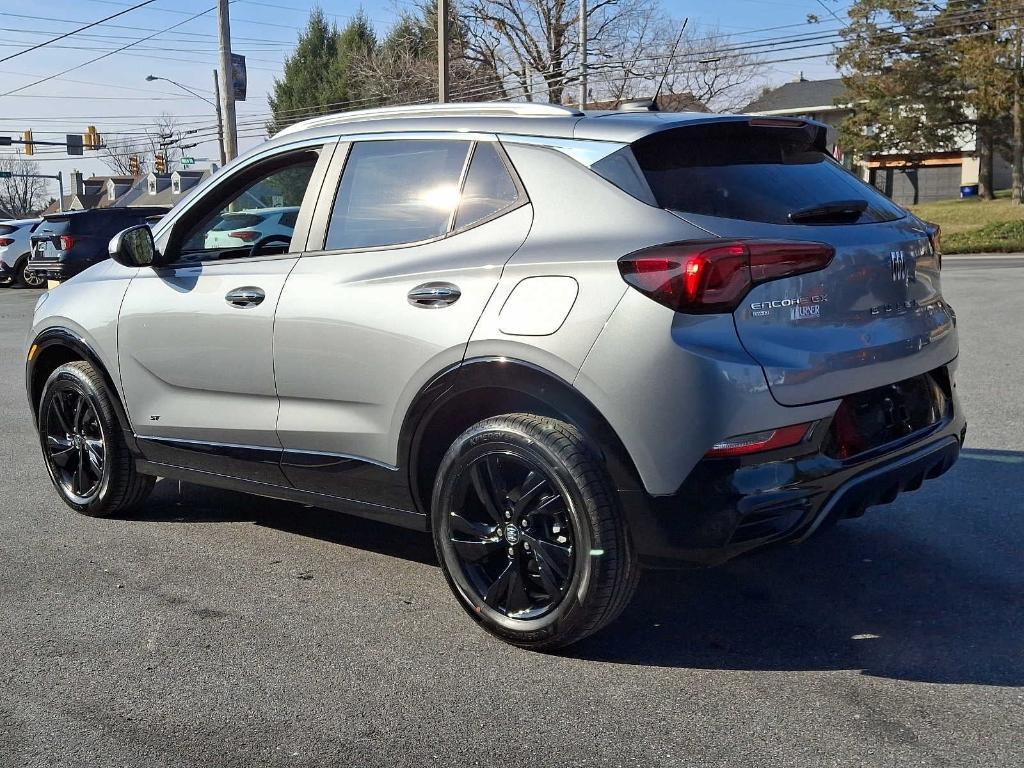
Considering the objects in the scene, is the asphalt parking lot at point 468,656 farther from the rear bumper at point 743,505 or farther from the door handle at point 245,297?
the door handle at point 245,297

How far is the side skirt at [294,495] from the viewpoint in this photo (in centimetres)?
421

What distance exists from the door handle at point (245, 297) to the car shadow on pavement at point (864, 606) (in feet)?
6.15

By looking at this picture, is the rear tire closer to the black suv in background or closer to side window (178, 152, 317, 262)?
the black suv in background

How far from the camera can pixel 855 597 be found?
4230mm

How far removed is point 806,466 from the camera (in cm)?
346

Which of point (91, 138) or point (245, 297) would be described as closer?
point (245, 297)

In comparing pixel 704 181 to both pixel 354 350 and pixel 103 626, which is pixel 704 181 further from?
pixel 103 626

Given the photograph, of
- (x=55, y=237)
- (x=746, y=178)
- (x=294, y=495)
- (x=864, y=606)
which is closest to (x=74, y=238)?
(x=55, y=237)

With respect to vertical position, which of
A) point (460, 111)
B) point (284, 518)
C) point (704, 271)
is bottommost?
point (284, 518)

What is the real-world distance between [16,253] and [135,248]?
22881 mm

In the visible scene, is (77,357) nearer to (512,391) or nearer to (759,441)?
(512,391)

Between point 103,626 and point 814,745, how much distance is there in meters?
2.53

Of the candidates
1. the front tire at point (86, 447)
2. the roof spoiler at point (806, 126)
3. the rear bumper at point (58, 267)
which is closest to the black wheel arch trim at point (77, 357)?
the front tire at point (86, 447)

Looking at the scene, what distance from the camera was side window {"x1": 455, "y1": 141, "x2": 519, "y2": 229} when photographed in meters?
3.96
